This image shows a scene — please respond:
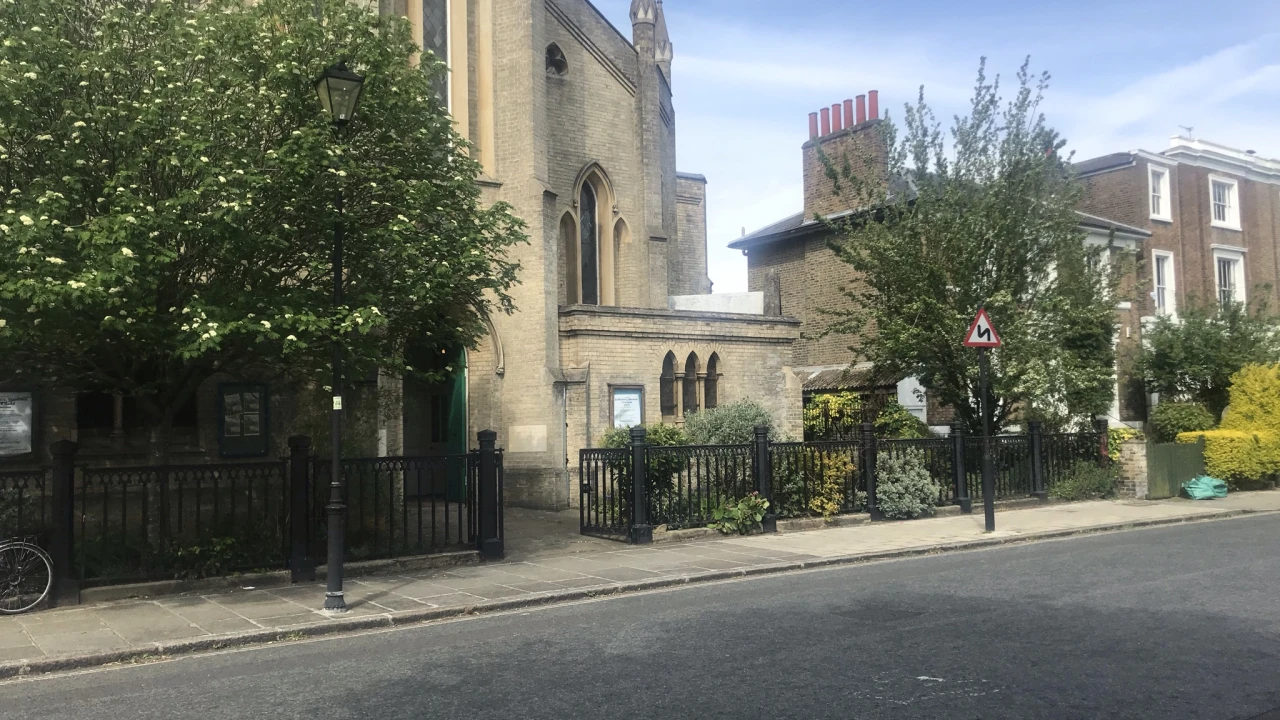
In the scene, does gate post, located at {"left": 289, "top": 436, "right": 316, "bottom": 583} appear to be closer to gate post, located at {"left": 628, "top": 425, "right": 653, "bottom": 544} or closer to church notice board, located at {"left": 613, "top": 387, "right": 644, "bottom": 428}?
gate post, located at {"left": 628, "top": 425, "right": 653, "bottom": 544}

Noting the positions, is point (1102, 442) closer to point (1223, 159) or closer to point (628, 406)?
point (628, 406)

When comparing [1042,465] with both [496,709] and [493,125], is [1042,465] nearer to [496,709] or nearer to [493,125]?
[493,125]

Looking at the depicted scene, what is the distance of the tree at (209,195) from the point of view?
8273 millimetres

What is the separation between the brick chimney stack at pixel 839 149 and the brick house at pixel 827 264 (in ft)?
0.10

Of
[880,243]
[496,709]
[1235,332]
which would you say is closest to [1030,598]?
[496,709]

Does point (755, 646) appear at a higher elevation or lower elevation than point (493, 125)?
lower

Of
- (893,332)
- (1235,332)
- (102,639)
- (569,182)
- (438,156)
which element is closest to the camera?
(102,639)

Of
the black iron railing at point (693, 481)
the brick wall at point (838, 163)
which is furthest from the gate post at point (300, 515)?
the brick wall at point (838, 163)

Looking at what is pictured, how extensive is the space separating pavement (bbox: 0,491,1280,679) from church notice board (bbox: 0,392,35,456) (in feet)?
13.5

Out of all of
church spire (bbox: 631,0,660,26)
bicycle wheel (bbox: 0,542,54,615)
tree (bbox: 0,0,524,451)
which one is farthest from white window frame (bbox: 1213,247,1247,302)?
bicycle wheel (bbox: 0,542,54,615)

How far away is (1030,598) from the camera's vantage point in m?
9.23

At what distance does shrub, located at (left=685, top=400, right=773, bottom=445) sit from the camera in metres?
16.8

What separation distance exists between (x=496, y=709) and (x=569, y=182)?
1735 cm

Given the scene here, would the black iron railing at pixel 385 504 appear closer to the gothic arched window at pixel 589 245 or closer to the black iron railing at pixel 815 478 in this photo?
the black iron railing at pixel 815 478
